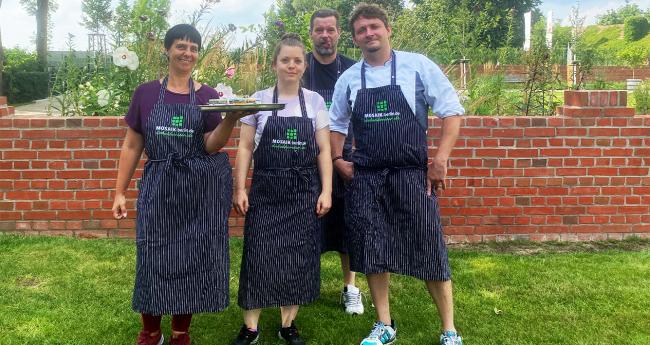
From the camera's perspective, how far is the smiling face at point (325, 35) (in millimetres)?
3510

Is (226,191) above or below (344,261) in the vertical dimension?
above

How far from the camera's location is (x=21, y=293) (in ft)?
12.6

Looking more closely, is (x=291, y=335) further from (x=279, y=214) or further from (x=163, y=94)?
(x=163, y=94)

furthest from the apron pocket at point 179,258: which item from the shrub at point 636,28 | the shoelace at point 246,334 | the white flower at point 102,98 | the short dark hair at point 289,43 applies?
the shrub at point 636,28

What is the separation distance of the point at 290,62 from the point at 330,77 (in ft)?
2.34

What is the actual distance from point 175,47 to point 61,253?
2.62 metres

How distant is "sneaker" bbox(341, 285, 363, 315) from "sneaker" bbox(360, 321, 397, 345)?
457 millimetres

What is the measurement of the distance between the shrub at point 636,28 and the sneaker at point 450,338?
6893 centimetres

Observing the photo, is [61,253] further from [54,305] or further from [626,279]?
[626,279]

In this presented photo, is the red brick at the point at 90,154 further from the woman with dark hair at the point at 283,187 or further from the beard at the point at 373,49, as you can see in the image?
the beard at the point at 373,49

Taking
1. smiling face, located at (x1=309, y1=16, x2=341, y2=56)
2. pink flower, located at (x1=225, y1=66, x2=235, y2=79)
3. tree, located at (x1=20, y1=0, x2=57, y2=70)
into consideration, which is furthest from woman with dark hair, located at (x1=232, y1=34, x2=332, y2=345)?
tree, located at (x1=20, y1=0, x2=57, y2=70)

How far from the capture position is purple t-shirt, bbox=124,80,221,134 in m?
2.82

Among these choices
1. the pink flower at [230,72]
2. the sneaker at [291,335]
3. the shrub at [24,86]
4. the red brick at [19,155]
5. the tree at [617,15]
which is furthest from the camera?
the tree at [617,15]

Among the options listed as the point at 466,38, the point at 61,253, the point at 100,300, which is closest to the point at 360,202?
the point at 100,300
